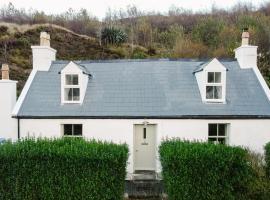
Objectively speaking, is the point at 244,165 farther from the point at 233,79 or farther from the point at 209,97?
the point at 233,79

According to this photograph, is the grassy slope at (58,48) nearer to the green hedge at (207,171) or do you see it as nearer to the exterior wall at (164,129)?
the exterior wall at (164,129)

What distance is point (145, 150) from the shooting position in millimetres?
15898

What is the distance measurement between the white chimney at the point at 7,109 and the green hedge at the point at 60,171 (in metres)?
4.37

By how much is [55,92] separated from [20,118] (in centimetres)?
213

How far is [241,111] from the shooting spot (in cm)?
A: 1492

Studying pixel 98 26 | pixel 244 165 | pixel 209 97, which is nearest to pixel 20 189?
pixel 244 165

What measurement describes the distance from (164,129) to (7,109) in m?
7.40

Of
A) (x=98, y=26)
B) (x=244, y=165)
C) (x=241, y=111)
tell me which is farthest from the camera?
(x=98, y=26)

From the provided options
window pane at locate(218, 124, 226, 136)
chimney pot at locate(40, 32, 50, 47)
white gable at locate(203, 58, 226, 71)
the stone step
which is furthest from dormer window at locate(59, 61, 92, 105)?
window pane at locate(218, 124, 226, 136)

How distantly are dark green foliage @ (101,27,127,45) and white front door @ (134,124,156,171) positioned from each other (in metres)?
31.8

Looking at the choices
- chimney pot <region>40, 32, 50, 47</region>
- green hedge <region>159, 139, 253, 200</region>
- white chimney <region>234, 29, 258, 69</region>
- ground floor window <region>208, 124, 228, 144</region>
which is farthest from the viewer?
chimney pot <region>40, 32, 50, 47</region>

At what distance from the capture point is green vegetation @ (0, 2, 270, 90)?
3506 centimetres

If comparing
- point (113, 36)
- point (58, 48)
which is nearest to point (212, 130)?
point (113, 36)

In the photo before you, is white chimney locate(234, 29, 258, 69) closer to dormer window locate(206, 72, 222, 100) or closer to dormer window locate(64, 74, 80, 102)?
dormer window locate(206, 72, 222, 100)
